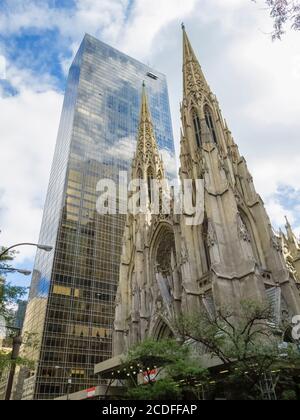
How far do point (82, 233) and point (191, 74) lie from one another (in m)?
30.3

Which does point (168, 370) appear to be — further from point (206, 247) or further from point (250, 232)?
point (250, 232)

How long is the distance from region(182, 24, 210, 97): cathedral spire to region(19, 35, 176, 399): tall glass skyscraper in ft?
80.2

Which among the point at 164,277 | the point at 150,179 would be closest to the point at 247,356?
the point at 164,277

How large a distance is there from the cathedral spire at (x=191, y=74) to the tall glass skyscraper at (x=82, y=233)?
2445 cm

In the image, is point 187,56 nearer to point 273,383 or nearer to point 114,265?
point 114,265

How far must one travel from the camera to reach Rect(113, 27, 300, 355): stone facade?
23391 millimetres

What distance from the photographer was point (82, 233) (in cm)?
5259

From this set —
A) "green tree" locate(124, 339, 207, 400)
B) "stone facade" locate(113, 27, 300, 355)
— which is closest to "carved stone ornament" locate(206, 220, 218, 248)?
"stone facade" locate(113, 27, 300, 355)

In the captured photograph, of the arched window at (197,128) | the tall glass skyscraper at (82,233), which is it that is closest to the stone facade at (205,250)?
the arched window at (197,128)

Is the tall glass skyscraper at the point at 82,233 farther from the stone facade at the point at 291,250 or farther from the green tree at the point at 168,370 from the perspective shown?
the stone facade at the point at 291,250

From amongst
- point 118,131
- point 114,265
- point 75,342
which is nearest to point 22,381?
point 75,342

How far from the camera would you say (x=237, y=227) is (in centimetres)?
2480
